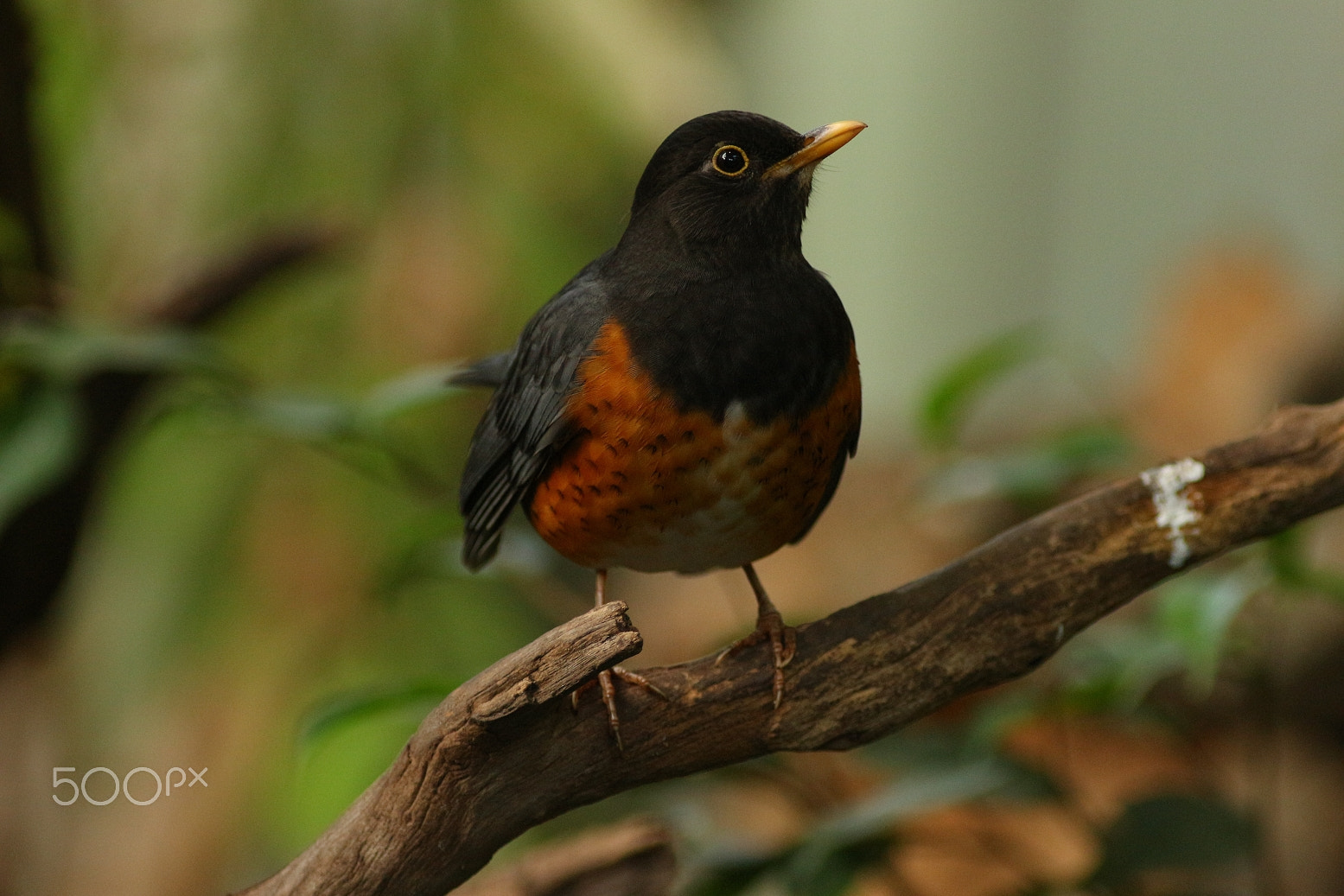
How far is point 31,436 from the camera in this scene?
237cm

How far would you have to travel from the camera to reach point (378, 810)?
1694mm

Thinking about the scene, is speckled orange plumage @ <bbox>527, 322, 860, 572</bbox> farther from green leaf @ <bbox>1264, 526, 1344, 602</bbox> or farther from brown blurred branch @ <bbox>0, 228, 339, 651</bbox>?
brown blurred branch @ <bbox>0, 228, 339, 651</bbox>

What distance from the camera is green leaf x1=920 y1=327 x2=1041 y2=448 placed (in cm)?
239

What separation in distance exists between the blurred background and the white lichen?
4.8 inches

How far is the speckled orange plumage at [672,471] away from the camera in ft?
6.29

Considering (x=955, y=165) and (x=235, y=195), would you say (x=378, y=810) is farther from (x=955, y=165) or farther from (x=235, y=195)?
(x=955, y=165)

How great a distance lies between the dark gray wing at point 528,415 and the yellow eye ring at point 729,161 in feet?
0.92

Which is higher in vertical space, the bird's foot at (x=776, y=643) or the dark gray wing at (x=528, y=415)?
the dark gray wing at (x=528, y=415)

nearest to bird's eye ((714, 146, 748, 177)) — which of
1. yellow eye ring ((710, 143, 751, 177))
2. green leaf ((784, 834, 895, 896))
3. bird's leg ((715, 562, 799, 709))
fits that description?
yellow eye ring ((710, 143, 751, 177))

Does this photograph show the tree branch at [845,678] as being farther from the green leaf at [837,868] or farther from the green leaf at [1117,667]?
the green leaf at [837,868]

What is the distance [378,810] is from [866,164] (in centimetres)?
462

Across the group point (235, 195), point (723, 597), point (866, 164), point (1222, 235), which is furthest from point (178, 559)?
point (1222, 235)

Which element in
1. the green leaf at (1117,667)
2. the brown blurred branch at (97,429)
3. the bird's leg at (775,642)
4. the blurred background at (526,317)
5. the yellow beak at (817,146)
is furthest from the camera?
the brown blurred branch at (97,429)

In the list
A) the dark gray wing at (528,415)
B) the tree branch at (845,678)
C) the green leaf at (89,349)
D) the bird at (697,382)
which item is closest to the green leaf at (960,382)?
the bird at (697,382)
